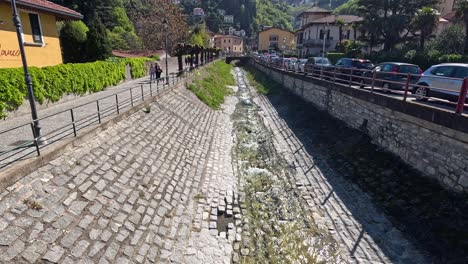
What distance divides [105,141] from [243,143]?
8924 mm

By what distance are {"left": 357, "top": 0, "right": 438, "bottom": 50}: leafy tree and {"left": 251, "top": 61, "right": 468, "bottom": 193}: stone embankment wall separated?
2795 cm

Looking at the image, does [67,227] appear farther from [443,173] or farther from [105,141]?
[443,173]

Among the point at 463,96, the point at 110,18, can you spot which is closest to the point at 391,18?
the point at 463,96

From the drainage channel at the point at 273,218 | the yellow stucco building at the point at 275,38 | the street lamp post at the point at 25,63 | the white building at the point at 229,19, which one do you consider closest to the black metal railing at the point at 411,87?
the drainage channel at the point at 273,218

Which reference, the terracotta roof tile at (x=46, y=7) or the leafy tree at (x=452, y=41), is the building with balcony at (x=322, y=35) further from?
the terracotta roof tile at (x=46, y=7)

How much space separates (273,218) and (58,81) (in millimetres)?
13387

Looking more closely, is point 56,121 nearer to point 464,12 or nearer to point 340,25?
point 464,12

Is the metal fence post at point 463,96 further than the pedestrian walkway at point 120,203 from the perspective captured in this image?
Yes

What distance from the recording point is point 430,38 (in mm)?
37812

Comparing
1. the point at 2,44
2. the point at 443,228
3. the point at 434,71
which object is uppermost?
the point at 2,44

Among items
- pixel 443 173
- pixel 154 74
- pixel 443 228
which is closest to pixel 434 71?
pixel 443 173

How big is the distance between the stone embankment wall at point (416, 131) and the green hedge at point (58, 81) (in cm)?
1634

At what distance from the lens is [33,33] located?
16984 mm

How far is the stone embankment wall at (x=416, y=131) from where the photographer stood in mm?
8773
